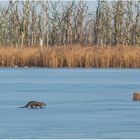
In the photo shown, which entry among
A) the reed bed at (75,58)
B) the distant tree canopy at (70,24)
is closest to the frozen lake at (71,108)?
the reed bed at (75,58)

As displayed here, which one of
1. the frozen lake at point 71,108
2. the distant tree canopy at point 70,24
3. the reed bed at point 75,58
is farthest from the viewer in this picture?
the distant tree canopy at point 70,24

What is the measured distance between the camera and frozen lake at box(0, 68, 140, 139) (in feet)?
26.4

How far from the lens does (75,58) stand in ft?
75.8

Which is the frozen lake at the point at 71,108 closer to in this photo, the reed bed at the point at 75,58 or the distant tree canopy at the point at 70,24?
the reed bed at the point at 75,58

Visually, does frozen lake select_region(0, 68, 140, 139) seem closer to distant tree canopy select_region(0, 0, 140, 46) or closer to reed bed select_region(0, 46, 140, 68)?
reed bed select_region(0, 46, 140, 68)

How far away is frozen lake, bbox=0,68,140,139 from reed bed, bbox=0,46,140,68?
15.9 feet

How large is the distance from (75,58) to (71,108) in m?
12.7

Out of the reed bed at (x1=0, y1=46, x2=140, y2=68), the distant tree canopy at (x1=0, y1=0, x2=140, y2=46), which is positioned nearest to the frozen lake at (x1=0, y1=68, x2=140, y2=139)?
the reed bed at (x1=0, y1=46, x2=140, y2=68)

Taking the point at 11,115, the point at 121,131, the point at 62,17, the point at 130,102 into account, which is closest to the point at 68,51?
the point at 130,102

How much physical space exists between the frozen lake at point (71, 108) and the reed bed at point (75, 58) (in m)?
4.86

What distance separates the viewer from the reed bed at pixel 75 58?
74.9 feet

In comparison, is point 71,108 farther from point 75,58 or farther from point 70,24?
point 70,24

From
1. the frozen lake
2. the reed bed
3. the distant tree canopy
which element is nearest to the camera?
the frozen lake

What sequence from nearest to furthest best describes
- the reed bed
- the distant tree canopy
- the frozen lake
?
the frozen lake
the reed bed
the distant tree canopy
